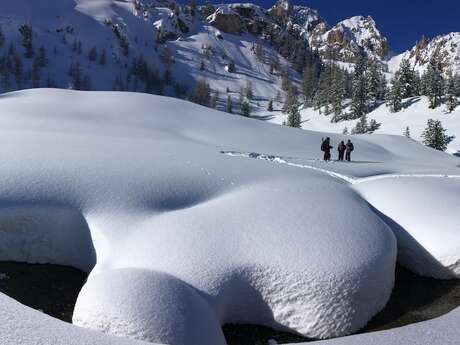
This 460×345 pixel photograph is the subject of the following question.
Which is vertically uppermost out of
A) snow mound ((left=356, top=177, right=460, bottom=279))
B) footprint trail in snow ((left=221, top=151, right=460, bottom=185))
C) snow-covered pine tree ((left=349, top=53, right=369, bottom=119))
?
snow-covered pine tree ((left=349, top=53, right=369, bottom=119))

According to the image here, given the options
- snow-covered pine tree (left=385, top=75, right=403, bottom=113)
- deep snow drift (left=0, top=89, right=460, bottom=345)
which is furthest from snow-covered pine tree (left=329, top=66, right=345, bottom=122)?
deep snow drift (left=0, top=89, right=460, bottom=345)

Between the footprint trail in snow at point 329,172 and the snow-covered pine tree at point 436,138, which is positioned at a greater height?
the snow-covered pine tree at point 436,138

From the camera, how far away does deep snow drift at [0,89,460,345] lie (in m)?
7.50

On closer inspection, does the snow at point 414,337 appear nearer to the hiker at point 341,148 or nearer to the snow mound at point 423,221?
the snow mound at point 423,221

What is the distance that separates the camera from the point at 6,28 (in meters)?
161

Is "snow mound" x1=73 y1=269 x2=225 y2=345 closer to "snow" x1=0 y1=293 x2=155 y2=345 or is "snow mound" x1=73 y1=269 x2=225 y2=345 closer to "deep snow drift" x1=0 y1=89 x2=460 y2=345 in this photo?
"deep snow drift" x1=0 y1=89 x2=460 y2=345

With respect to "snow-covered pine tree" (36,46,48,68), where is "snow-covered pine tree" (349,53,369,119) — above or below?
below

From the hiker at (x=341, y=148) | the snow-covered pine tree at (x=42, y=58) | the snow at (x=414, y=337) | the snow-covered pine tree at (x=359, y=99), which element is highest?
the snow-covered pine tree at (x=42, y=58)

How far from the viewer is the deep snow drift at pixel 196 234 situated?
7.50m

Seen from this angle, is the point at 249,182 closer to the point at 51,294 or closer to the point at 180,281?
the point at 180,281

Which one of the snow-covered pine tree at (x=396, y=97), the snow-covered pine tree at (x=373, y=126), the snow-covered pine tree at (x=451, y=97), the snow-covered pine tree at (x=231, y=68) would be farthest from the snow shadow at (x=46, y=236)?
the snow-covered pine tree at (x=231, y=68)

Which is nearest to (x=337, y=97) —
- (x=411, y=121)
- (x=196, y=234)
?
(x=411, y=121)

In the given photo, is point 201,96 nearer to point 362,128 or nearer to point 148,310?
point 362,128

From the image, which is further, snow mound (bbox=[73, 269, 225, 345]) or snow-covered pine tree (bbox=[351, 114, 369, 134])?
snow-covered pine tree (bbox=[351, 114, 369, 134])
